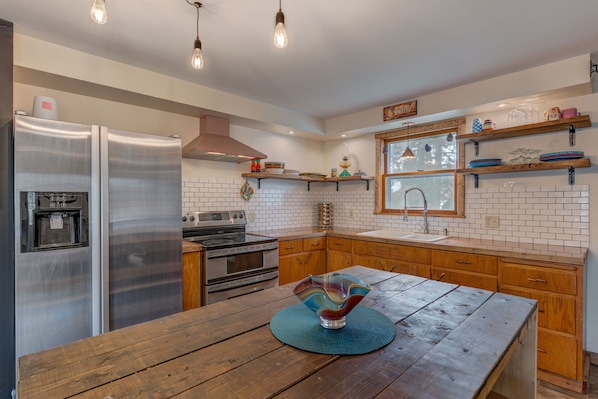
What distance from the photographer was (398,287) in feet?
5.44

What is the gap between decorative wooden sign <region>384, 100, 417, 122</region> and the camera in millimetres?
3258

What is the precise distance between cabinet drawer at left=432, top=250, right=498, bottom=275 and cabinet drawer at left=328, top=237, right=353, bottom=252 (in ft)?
3.22

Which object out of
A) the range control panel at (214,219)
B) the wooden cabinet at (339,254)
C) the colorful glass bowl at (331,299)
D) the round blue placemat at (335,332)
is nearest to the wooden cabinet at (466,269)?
the wooden cabinet at (339,254)

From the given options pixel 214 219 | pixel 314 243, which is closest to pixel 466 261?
pixel 314 243

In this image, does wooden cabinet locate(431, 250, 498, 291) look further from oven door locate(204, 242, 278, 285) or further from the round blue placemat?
the round blue placemat

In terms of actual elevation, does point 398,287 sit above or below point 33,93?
below

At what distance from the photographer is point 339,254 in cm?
362

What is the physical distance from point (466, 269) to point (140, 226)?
2.63m

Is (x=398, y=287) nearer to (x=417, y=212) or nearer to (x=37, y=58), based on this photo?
(x=417, y=212)

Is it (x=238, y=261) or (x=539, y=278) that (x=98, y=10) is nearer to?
(x=238, y=261)

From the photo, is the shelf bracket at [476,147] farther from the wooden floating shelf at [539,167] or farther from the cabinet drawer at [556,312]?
the cabinet drawer at [556,312]

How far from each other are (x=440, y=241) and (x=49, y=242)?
306 centimetres

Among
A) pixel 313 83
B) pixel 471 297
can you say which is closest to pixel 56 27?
pixel 313 83

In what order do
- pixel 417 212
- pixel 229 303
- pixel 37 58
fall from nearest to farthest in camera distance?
1. pixel 229 303
2. pixel 37 58
3. pixel 417 212
